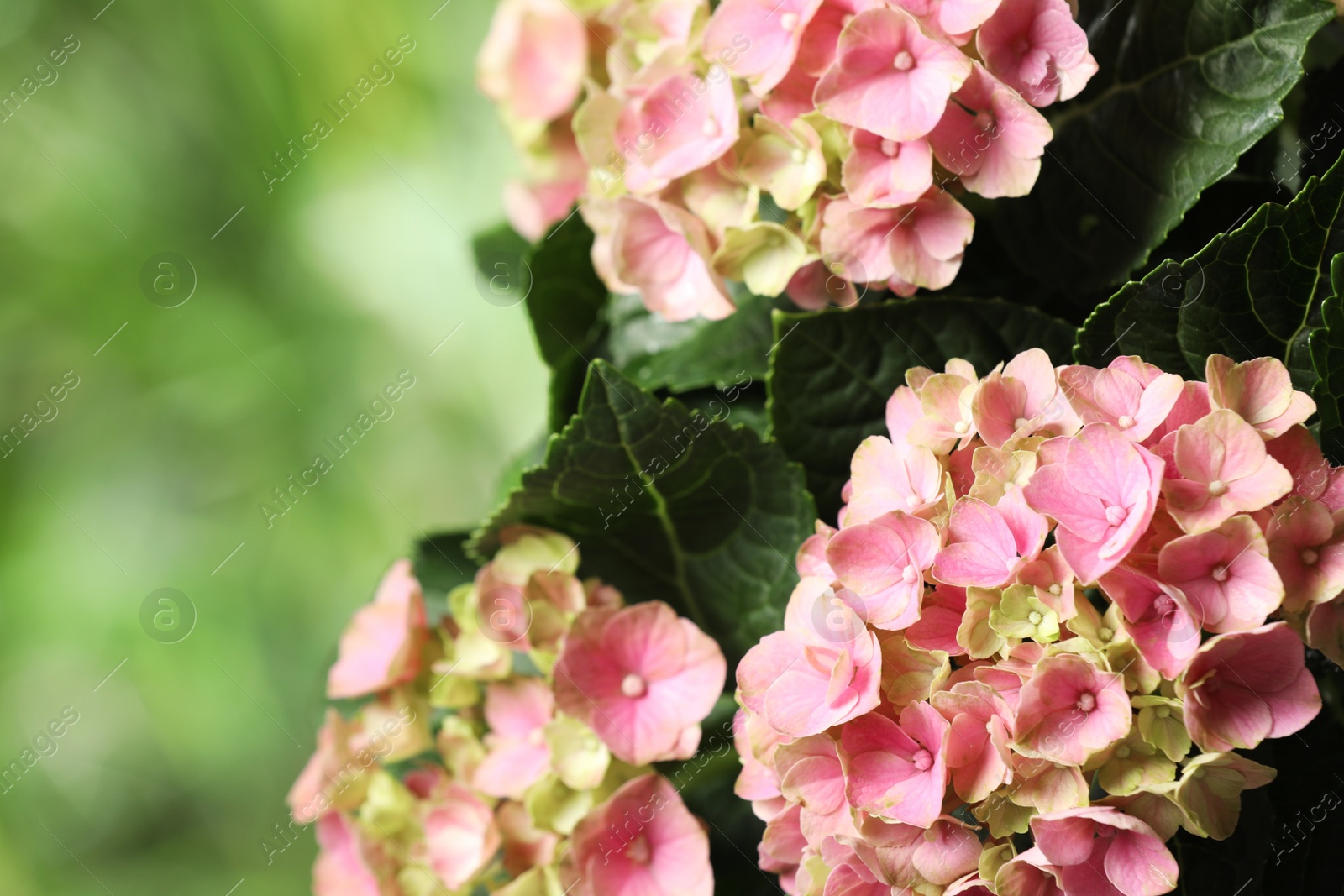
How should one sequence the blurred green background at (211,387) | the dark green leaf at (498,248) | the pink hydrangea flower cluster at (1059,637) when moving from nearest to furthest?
1. the pink hydrangea flower cluster at (1059,637)
2. the dark green leaf at (498,248)
3. the blurred green background at (211,387)

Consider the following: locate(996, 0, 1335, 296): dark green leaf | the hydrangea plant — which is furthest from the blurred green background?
Answer: locate(996, 0, 1335, 296): dark green leaf

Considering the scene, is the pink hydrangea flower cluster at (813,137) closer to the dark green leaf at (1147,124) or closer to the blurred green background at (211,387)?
the dark green leaf at (1147,124)

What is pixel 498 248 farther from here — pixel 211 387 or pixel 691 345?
pixel 211 387

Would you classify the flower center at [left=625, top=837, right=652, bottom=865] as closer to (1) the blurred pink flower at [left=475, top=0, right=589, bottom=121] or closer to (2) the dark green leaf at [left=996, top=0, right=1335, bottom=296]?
(2) the dark green leaf at [left=996, top=0, right=1335, bottom=296]

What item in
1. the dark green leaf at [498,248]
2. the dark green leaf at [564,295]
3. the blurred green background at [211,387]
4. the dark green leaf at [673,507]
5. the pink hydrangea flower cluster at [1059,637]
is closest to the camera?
the pink hydrangea flower cluster at [1059,637]

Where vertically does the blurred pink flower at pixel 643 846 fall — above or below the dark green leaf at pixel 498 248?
below

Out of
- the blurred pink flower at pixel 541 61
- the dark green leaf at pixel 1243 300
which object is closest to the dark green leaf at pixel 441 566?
the blurred pink flower at pixel 541 61
